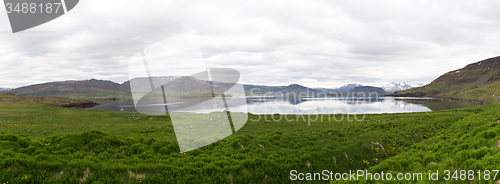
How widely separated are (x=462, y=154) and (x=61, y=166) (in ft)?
66.2

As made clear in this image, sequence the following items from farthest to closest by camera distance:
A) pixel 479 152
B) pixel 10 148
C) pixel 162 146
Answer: pixel 162 146, pixel 10 148, pixel 479 152

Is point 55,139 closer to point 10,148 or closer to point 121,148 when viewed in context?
point 10,148

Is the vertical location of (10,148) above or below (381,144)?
above

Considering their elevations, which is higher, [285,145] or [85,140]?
[85,140]

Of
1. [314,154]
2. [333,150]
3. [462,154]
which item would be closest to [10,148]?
[314,154]

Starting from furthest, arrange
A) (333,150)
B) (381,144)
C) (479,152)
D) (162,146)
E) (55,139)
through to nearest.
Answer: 1. (381,144)
2. (333,150)
3. (162,146)
4. (55,139)
5. (479,152)

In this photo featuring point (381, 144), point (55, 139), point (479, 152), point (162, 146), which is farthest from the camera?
point (381, 144)

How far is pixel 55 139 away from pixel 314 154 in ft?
58.2

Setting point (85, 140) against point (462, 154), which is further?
point (85, 140)

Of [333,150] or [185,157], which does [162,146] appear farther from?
[333,150]

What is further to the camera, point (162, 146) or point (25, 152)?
point (162, 146)

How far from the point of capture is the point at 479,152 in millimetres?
9641

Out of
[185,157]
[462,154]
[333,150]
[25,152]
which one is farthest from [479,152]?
[25,152]

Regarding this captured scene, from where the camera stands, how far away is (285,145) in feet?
55.2
